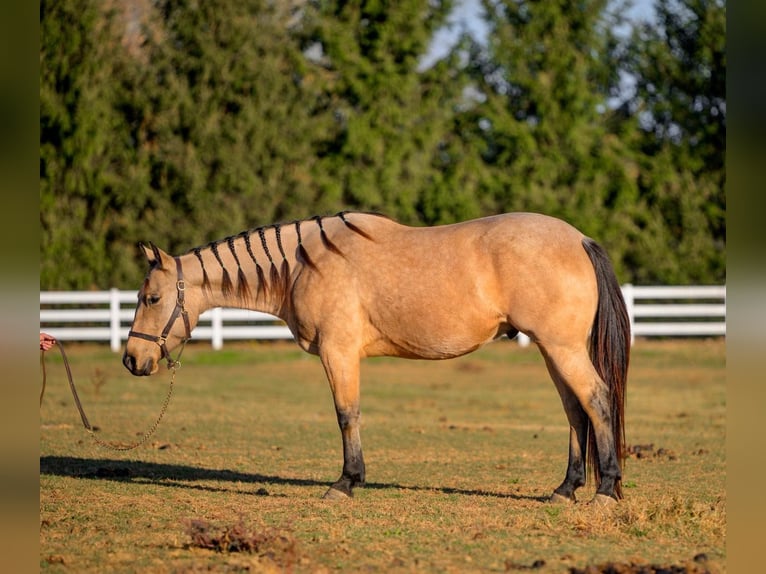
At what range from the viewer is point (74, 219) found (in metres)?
23.5

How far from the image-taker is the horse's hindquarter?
23.7ft

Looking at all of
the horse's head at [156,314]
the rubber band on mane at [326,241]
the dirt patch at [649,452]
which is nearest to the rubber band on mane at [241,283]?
the horse's head at [156,314]

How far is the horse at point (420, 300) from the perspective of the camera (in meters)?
7.15

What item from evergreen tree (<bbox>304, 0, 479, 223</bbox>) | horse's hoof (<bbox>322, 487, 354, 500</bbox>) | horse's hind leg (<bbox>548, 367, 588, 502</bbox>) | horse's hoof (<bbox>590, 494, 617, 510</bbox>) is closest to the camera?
horse's hoof (<bbox>590, 494, 617, 510</bbox>)

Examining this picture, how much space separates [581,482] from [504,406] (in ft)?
23.6

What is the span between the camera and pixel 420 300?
749 cm

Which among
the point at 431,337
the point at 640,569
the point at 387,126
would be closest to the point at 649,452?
the point at 431,337

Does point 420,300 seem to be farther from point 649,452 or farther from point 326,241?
point 649,452

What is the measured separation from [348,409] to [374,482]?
3.52 feet

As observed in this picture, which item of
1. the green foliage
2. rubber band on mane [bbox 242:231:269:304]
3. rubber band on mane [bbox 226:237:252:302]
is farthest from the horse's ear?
the green foliage

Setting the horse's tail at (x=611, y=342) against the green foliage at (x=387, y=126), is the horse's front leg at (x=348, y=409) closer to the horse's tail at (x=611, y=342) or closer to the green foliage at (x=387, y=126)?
the horse's tail at (x=611, y=342)

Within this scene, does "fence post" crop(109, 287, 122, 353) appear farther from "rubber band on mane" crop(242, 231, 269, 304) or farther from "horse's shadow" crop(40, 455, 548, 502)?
"rubber band on mane" crop(242, 231, 269, 304)
